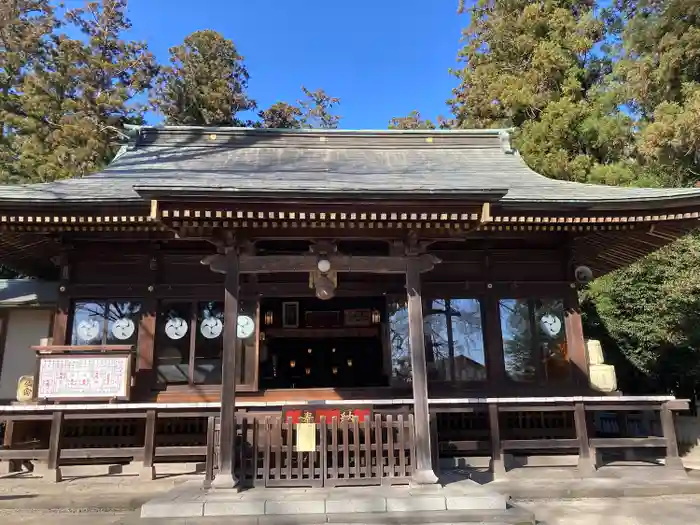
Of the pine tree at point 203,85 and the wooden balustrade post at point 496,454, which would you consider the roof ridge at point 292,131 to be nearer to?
the wooden balustrade post at point 496,454

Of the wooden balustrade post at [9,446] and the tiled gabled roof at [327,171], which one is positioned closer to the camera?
the tiled gabled roof at [327,171]

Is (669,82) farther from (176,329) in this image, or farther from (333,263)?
(176,329)

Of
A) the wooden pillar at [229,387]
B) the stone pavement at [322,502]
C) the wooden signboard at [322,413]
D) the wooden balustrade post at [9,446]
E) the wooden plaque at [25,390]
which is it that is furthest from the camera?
the wooden plaque at [25,390]

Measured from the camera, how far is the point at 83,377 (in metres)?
7.03

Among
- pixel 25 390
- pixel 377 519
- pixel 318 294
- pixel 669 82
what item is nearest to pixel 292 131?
pixel 318 294

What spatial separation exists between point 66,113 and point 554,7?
2096cm

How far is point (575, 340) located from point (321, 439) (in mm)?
5112

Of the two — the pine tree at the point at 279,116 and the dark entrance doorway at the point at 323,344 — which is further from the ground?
the pine tree at the point at 279,116

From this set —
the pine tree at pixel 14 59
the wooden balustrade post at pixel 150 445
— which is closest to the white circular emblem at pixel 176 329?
the wooden balustrade post at pixel 150 445

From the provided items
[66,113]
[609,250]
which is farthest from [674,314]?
[66,113]

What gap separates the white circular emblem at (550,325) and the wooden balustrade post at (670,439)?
77.1 inches

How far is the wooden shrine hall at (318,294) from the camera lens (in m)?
5.80

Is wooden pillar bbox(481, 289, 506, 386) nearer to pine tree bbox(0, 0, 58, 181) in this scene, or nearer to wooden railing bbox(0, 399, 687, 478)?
wooden railing bbox(0, 399, 687, 478)

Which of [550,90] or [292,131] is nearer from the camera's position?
[292,131]
